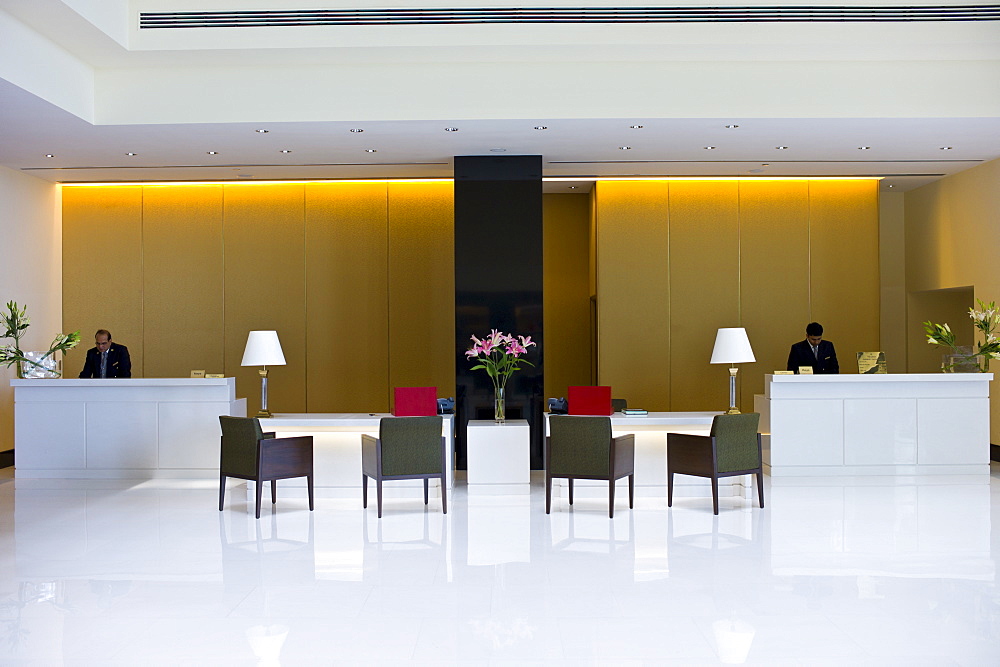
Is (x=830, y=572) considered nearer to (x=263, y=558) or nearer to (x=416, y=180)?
(x=263, y=558)

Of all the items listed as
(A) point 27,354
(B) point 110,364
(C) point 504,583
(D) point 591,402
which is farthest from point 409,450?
(A) point 27,354

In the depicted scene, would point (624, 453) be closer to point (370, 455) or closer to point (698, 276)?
point (370, 455)

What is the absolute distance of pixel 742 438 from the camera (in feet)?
26.7

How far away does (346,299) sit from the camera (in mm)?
12609

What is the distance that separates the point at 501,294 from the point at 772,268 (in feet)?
14.5

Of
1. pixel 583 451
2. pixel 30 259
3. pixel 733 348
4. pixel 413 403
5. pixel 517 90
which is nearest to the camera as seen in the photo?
pixel 583 451

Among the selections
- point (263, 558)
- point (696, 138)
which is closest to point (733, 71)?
point (696, 138)

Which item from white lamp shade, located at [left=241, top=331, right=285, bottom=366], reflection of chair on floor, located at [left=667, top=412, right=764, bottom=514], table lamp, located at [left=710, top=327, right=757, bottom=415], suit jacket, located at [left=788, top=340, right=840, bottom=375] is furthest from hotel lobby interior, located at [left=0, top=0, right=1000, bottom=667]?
suit jacket, located at [left=788, top=340, right=840, bottom=375]

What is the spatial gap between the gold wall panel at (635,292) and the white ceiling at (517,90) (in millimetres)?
2633

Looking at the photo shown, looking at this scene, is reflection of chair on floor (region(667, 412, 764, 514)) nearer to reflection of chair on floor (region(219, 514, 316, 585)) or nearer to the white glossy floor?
the white glossy floor

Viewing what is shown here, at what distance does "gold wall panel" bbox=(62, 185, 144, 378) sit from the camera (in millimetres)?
12508

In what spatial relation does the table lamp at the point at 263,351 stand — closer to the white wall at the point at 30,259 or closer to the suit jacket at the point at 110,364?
the suit jacket at the point at 110,364

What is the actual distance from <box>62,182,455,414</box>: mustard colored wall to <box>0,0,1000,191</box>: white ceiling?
2790 mm

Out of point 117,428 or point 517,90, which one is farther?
point 117,428
